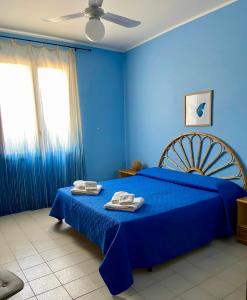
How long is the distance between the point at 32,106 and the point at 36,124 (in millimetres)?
280

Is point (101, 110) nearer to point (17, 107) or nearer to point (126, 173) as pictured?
point (126, 173)

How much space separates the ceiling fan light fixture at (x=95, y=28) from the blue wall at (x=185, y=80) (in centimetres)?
160

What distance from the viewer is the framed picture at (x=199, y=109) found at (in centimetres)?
325

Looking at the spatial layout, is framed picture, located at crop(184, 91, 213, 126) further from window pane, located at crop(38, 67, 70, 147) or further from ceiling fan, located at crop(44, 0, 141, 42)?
window pane, located at crop(38, 67, 70, 147)

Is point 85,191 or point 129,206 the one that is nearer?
point 129,206

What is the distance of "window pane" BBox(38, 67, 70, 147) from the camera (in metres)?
3.86

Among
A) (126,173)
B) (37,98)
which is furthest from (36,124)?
(126,173)

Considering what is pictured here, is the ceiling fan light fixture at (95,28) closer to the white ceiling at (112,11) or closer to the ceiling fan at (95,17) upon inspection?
the ceiling fan at (95,17)

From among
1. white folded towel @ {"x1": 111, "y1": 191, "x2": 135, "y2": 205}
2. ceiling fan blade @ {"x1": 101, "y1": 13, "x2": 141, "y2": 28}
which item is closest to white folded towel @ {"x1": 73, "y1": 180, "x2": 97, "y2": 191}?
white folded towel @ {"x1": 111, "y1": 191, "x2": 135, "y2": 205}

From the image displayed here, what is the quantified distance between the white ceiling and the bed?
1.61 metres

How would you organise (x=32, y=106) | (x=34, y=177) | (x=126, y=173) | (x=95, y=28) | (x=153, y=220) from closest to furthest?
(x=153, y=220) < (x=95, y=28) < (x=32, y=106) < (x=34, y=177) < (x=126, y=173)

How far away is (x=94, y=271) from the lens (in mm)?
2262

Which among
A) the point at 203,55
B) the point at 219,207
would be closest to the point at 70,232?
the point at 219,207

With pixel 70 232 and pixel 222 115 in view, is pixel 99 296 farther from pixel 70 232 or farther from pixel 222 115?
pixel 222 115
